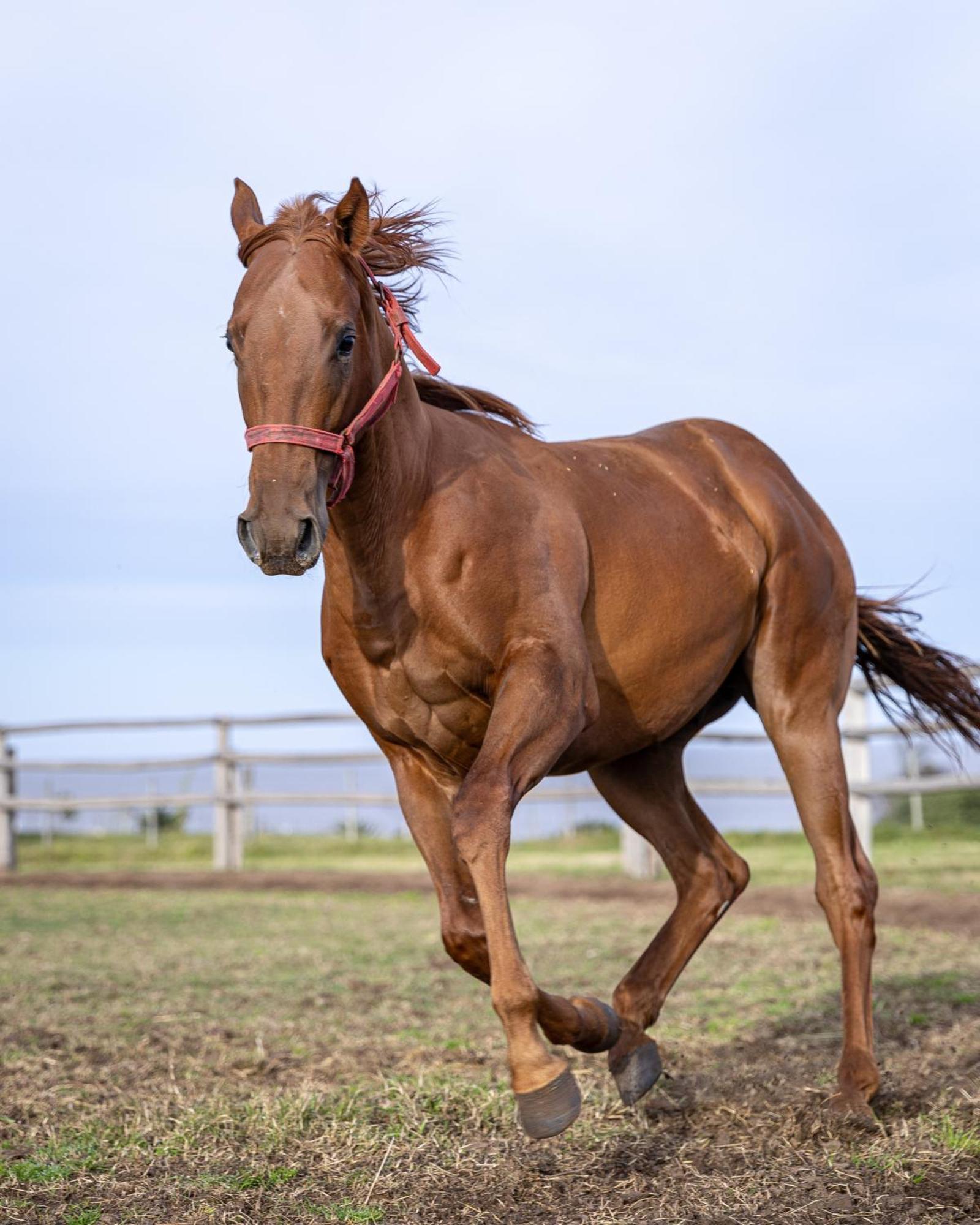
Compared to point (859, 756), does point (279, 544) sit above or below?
above

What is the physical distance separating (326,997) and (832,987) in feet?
8.79

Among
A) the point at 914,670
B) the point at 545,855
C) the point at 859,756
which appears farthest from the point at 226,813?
the point at 914,670

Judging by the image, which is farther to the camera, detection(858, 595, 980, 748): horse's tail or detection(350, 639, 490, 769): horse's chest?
detection(858, 595, 980, 748): horse's tail

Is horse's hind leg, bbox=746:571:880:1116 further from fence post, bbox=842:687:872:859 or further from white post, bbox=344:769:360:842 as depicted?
white post, bbox=344:769:360:842

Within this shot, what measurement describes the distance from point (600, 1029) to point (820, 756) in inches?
59.4

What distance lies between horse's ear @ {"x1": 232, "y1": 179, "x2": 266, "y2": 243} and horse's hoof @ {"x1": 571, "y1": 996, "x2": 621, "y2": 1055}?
93.2 inches

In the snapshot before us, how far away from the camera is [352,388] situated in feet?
11.1

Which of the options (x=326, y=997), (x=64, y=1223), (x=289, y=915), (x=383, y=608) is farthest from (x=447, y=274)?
(x=289, y=915)

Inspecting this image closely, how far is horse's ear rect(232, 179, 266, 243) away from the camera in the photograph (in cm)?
369

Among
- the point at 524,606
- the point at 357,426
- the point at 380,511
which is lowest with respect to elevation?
the point at 524,606

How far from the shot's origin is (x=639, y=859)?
43.2 feet

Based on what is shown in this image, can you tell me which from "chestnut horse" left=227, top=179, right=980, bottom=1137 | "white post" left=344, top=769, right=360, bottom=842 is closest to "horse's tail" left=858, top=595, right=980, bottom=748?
"chestnut horse" left=227, top=179, right=980, bottom=1137

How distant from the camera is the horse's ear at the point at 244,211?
369cm

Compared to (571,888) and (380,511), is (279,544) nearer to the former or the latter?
(380,511)
